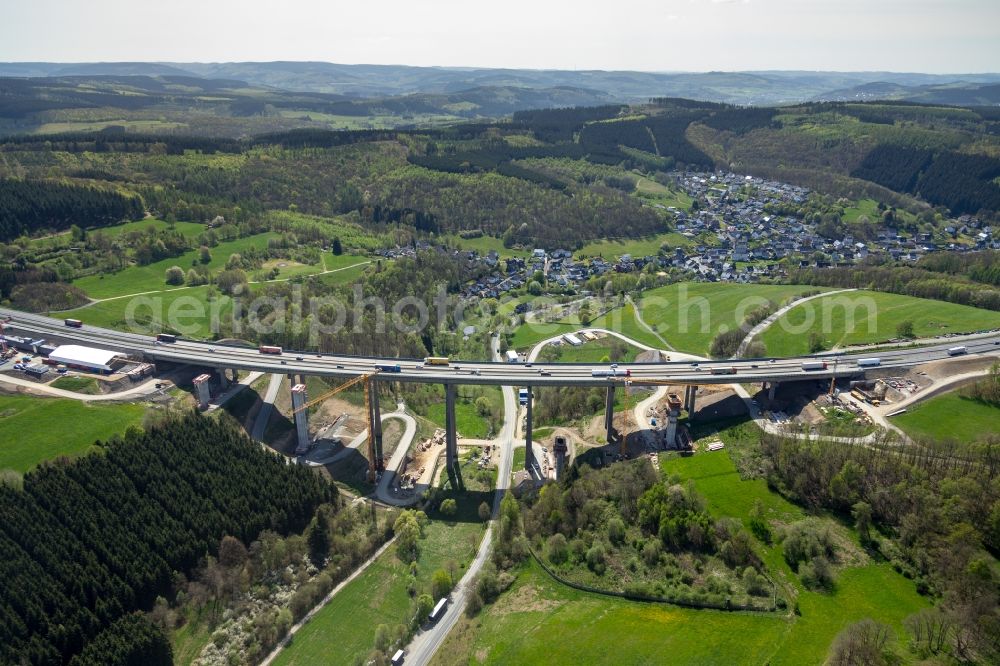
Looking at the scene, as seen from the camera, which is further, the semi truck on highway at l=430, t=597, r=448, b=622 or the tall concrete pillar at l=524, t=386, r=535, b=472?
the tall concrete pillar at l=524, t=386, r=535, b=472

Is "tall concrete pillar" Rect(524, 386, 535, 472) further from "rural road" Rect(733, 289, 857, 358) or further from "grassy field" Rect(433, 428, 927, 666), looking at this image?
"rural road" Rect(733, 289, 857, 358)

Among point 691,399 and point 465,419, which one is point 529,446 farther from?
point 691,399

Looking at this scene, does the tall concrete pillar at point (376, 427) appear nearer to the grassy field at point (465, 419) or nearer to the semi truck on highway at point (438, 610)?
the grassy field at point (465, 419)

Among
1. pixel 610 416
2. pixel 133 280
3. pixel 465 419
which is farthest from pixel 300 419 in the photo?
pixel 133 280

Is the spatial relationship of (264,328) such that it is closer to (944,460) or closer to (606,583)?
(606,583)

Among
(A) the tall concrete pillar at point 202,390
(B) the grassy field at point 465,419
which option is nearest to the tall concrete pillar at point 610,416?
(B) the grassy field at point 465,419

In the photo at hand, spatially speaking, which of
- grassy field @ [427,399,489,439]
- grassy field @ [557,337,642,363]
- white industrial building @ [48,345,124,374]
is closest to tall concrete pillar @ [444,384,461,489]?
grassy field @ [427,399,489,439]
